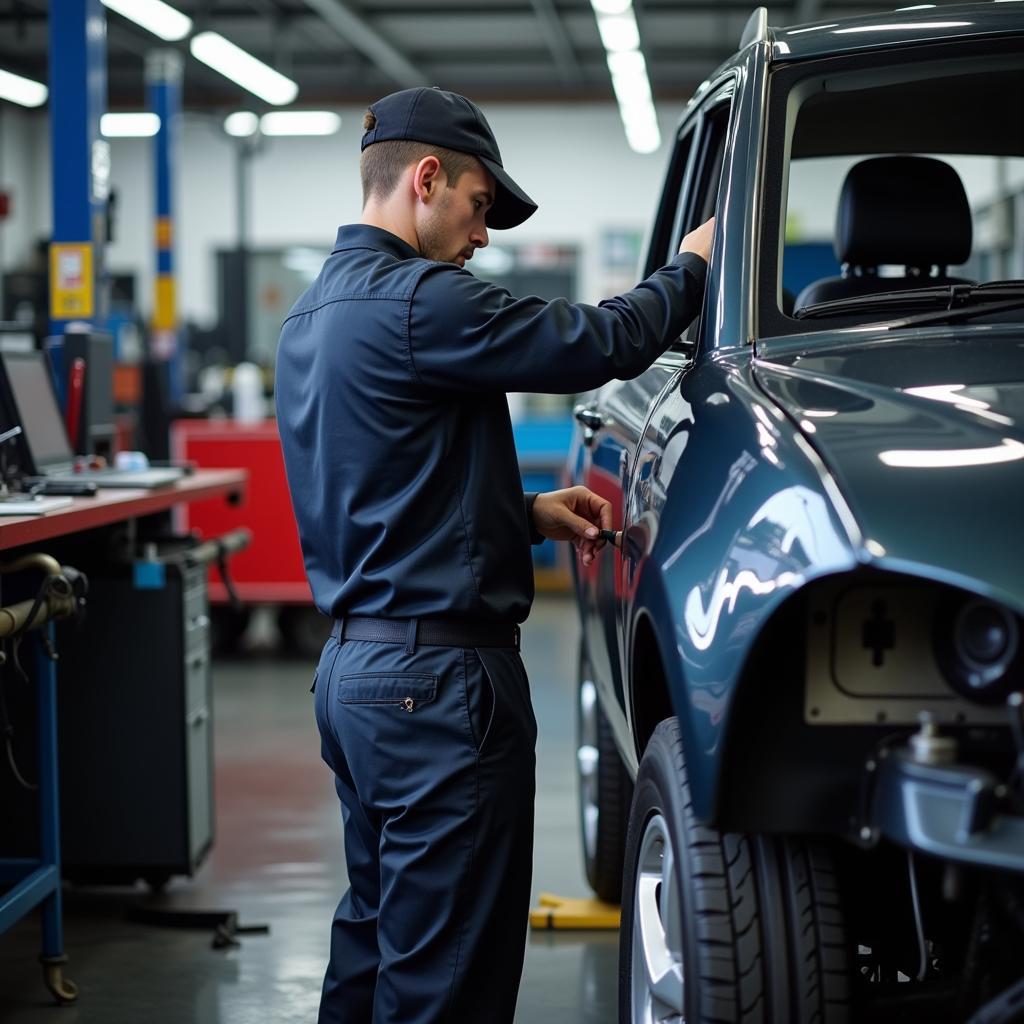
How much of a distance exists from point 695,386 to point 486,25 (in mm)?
13741

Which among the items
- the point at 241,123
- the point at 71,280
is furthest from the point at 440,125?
the point at 241,123

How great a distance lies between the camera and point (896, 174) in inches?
101

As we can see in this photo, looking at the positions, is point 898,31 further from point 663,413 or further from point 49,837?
point 49,837

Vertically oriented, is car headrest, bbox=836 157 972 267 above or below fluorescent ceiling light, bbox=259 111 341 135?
below

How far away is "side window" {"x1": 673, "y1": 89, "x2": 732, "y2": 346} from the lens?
8.59ft

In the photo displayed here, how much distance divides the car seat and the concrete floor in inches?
67.5

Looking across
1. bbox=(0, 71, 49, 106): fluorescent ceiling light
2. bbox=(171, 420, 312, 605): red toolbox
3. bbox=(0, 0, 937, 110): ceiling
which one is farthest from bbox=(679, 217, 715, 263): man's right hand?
bbox=(0, 71, 49, 106): fluorescent ceiling light

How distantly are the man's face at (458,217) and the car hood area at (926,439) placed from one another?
53cm

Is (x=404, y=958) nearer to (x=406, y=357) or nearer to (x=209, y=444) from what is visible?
(x=406, y=357)

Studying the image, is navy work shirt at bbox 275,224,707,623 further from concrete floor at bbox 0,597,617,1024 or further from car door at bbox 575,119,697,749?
concrete floor at bbox 0,597,617,1024

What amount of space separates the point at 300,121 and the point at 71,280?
30.1 ft

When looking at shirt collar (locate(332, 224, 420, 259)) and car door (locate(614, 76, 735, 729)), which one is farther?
shirt collar (locate(332, 224, 420, 259))

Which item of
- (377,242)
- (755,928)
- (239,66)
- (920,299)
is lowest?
(755,928)

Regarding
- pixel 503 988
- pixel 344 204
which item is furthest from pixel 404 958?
pixel 344 204
